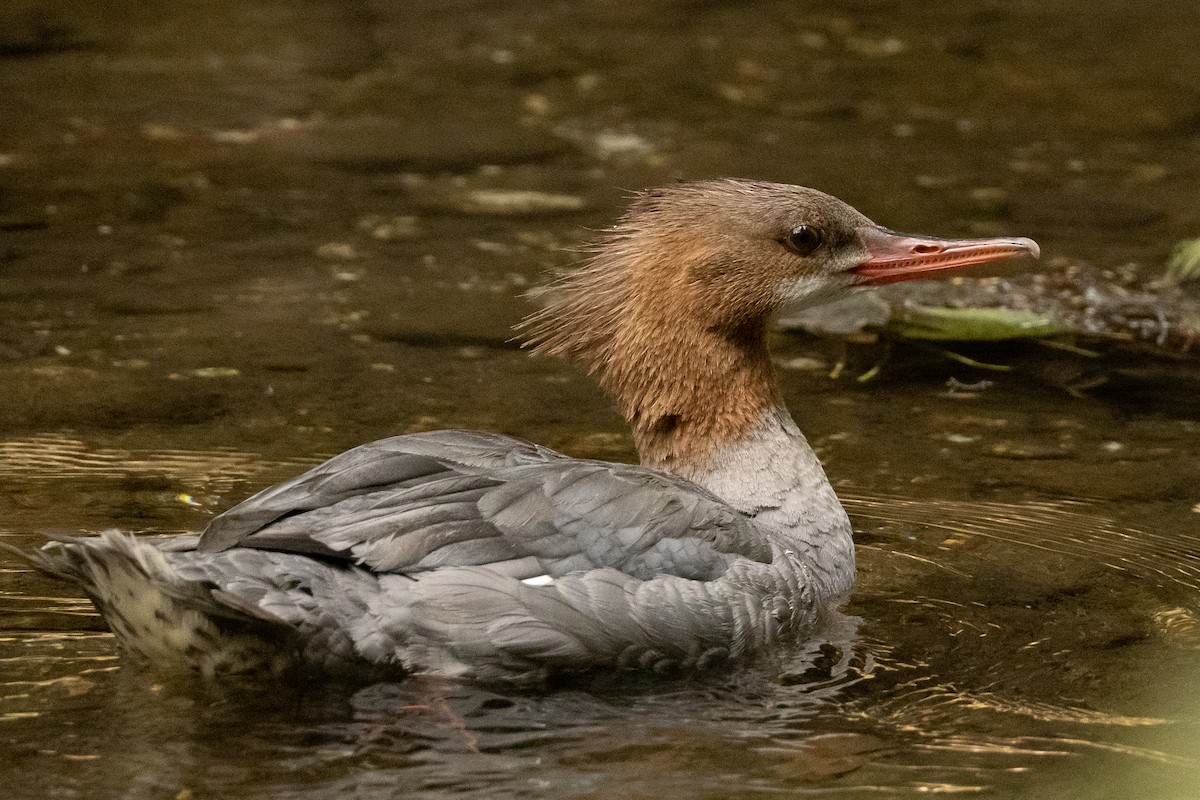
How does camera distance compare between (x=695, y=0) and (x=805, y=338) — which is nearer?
(x=805, y=338)

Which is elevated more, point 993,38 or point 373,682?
point 993,38

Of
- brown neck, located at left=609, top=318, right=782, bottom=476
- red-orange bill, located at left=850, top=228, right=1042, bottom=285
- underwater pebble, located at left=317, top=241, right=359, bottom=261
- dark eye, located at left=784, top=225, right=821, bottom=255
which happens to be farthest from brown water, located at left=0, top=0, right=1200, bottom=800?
dark eye, located at left=784, top=225, right=821, bottom=255

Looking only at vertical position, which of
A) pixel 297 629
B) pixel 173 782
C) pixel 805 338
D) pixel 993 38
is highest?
pixel 993 38

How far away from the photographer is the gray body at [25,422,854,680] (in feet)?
14.6

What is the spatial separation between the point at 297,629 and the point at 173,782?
0.52 m

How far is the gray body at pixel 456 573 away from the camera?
4.46 metres

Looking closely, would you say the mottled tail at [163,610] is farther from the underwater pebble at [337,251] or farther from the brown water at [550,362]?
the underwater pebble at [337,251]

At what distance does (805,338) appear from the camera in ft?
25.7

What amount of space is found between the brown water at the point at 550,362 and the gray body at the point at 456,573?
13 centimetres

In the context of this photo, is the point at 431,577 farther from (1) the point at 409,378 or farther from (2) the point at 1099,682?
(1) the point at 409,378

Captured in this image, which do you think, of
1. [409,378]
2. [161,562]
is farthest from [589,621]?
[409,378]

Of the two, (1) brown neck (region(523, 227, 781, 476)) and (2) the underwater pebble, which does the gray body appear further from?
(2) the underwater pebble

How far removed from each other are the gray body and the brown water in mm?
133

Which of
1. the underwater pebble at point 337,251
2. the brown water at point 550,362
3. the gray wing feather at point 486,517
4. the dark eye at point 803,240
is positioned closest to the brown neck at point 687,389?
the dark eye at point 803,240
